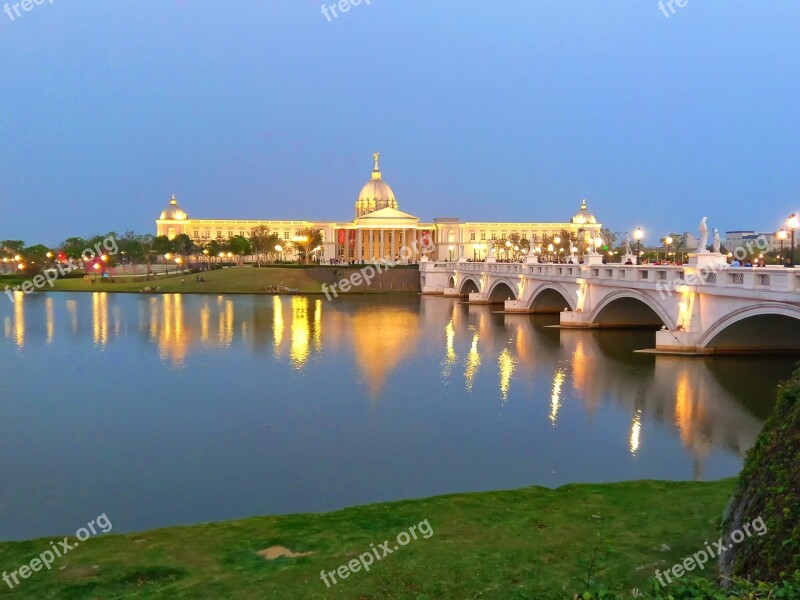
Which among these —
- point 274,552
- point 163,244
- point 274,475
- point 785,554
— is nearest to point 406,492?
point 274,475

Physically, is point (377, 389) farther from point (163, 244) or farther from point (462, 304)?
point (163, 244)

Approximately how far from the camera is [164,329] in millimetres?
45906

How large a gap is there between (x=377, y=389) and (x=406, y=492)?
37.0ft

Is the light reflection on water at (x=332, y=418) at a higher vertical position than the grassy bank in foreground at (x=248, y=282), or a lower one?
lower

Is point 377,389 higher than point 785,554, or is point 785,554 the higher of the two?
point 785,554

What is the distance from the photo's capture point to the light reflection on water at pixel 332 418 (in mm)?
15633

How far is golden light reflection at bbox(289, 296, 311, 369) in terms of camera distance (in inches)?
1319

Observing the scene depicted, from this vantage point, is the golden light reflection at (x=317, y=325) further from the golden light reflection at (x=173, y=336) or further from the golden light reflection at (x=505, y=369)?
the golden light reflection at (x=505, y=369)

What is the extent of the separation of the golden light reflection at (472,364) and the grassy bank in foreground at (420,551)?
45.6ft

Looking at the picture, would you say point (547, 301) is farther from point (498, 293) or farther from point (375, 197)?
point (375, 197)

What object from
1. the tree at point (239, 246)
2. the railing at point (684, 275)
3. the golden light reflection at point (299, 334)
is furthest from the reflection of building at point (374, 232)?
the railing at point (684, 275)

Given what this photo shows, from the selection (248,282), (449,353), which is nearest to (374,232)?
(248,282)

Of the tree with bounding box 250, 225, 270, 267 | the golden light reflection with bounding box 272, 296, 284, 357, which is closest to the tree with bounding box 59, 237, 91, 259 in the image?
the tree with bounding box 250, 225, 270, 267

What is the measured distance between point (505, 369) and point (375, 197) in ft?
437
